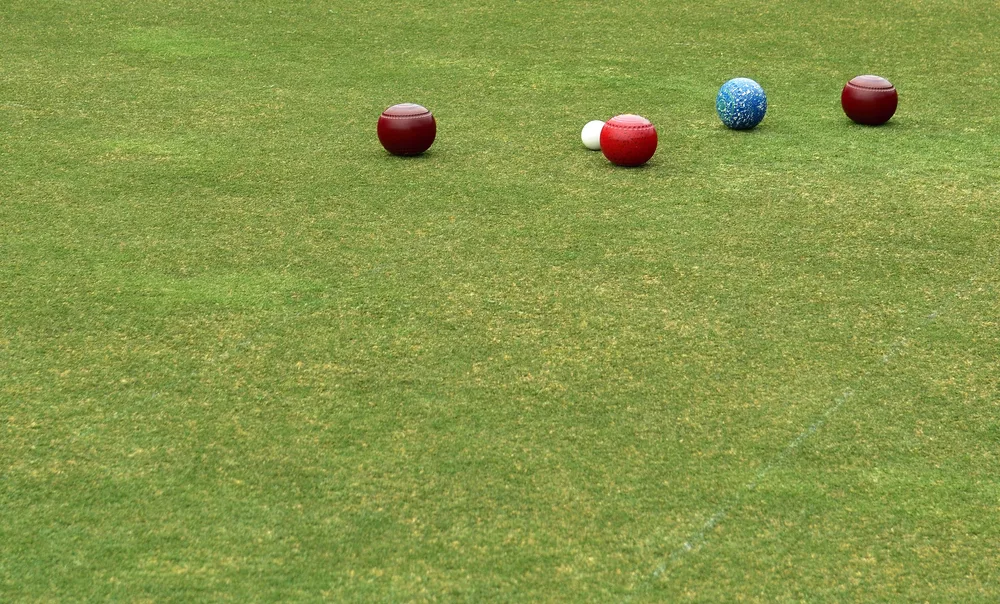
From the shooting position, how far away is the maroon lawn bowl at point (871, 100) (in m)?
9.28

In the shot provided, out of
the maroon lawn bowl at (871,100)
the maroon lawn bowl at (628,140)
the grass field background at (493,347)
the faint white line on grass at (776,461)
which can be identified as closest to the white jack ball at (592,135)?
the grass field background at (493,347)

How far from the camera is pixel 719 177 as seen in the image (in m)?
8.27

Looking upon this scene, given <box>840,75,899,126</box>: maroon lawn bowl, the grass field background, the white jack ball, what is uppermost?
<box>840,75,899,126</box>: maroon lawn bowl

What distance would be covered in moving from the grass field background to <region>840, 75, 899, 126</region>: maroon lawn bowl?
162mm

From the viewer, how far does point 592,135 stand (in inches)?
348

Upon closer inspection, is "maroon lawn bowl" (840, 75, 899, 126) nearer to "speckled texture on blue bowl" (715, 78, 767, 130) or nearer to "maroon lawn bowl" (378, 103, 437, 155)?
"speckled texture on blue bowl" (715, 78, 767, 130)

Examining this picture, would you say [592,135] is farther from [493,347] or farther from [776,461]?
[776,461]

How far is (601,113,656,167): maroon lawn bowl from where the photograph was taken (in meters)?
8.32

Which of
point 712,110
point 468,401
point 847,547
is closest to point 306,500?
point 468,401

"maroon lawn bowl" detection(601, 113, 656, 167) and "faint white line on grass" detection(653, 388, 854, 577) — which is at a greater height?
"maroon lawn bowl" detection(601, 113, 656, 167)

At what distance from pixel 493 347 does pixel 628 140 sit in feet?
10.3

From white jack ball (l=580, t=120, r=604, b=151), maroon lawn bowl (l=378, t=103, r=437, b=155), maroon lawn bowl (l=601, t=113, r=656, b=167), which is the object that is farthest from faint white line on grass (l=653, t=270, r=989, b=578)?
maroon lawn bowl (l=378, t=103, r=437, b=155)

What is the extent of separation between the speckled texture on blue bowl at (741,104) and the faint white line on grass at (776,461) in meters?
3.50

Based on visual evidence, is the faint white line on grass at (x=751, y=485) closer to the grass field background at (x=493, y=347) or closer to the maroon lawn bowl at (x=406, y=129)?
the grass field background at (x=493, y=347)
